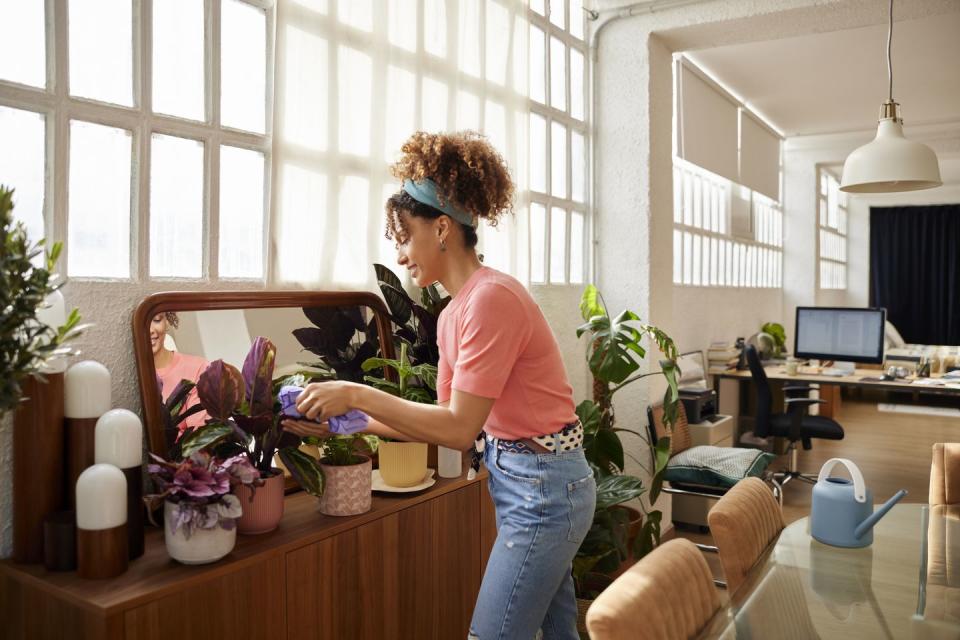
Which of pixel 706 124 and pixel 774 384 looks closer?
pixel 706 124

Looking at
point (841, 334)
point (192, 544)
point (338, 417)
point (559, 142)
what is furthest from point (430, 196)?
point (841, 334)

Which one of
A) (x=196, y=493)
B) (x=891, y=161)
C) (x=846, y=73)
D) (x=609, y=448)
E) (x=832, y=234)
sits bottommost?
(x=609, y=448)

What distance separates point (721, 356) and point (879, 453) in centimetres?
202

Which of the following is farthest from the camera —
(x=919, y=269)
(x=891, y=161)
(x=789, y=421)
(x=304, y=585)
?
(x=919, y=269)

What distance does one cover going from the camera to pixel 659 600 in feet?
4.39

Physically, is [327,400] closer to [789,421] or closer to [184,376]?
[184,376]

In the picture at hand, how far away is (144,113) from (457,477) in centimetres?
135

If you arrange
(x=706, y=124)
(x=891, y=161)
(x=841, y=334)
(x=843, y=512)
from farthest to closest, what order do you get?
(x=841, y=334)
(x=706, y=124)
(x=891, y=161)
(x=843, y=512)

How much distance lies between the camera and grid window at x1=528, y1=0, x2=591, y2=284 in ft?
11.9

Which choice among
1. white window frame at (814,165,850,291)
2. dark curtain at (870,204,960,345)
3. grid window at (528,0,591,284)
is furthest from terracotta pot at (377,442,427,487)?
dark curtain at (870,204,960,345)

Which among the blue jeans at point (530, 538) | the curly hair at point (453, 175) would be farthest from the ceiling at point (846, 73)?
the blue jeans at point (530, 538)

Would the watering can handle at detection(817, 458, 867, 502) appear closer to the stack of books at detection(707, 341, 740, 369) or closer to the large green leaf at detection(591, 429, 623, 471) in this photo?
the large green leaf at detection(591, 429, 623, 471)

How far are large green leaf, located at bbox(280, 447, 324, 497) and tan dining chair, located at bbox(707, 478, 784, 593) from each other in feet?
3.09

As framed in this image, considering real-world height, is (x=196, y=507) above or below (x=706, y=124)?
below
